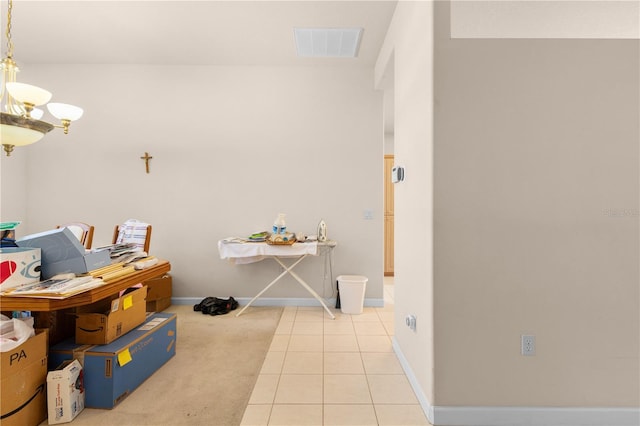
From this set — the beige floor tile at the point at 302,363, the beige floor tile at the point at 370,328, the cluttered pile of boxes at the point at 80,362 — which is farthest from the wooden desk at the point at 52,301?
the beige floor tile at the point at 370,328

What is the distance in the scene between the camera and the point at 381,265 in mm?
3762

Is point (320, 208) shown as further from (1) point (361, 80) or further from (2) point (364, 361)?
(2) point (364, 361)

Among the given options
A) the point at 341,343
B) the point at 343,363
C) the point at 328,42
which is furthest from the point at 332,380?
the point at 328,42

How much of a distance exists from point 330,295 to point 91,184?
10.3 feet

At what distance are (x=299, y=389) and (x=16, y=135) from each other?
2164 millimetres

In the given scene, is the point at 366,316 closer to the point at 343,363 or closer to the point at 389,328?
the point at 389,328

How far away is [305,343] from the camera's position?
8.69 feet

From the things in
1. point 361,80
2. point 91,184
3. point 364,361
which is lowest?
point 364,361

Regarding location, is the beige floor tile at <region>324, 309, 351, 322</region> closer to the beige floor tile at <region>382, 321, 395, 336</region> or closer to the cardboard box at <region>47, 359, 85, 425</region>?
the beige floor tile at <region>382, 321, 395, 336</region>

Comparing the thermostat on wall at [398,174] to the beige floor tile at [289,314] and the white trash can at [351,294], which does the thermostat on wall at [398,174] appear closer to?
the white trash can at [351,294]

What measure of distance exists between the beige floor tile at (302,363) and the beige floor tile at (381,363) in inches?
13.5

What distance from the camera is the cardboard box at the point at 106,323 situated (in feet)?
5.88

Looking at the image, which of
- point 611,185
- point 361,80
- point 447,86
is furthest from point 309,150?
point 611,185

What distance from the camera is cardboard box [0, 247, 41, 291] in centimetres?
146
